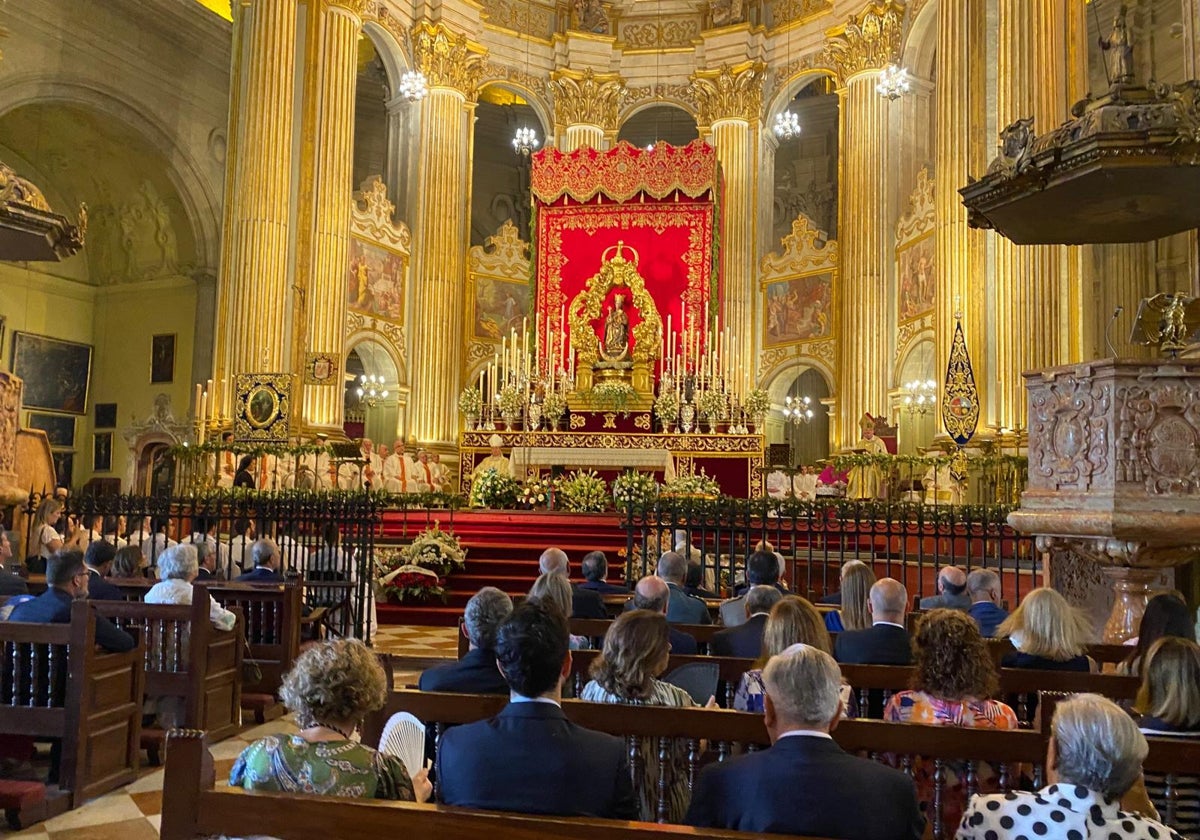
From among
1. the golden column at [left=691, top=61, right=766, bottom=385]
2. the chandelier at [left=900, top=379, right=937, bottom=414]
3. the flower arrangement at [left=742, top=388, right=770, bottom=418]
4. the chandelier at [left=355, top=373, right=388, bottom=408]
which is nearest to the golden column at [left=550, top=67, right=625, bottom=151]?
the golden column at [left=691, top=61, right=766, bottom=385]

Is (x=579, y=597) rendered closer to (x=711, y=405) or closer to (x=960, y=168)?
(x=960, y=168)

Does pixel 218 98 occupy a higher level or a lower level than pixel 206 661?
higher

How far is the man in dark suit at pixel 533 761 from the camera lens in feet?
7.29

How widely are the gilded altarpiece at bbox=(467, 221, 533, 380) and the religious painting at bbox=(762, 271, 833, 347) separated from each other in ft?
16.4

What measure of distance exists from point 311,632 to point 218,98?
1637cm

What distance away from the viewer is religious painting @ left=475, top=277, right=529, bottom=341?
21734 millimetres

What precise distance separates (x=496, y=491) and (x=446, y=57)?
412 inches

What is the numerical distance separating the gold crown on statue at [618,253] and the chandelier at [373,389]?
488cm

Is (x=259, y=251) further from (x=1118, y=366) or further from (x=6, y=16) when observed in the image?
(x=1118, y=366)

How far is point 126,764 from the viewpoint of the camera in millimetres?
4773

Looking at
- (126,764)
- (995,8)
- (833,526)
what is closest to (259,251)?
(833,526)

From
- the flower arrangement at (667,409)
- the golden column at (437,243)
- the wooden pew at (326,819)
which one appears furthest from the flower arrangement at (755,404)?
the wooden pew at (326,819)

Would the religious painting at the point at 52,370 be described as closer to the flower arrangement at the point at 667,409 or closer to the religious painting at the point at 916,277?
the flower arrangement at the point at 667,409

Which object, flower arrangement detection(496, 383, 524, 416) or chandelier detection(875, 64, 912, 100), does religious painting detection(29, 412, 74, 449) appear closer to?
flower arrangement detection(496, 383, 524, 416)
